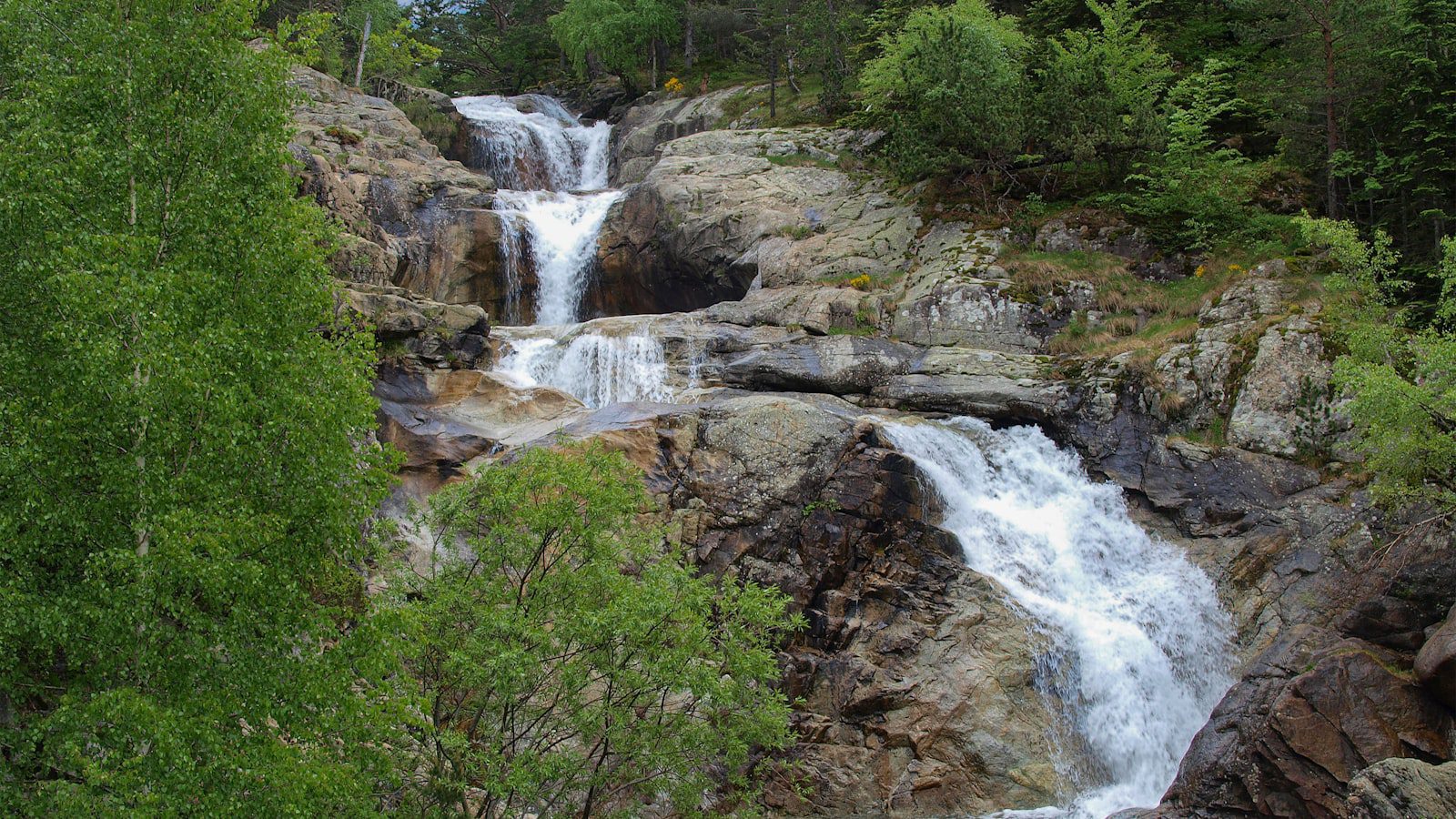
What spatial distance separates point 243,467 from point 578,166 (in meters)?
35.8

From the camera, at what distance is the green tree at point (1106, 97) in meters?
27.7

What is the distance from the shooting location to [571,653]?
10.9m

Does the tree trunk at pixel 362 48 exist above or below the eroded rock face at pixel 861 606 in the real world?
above

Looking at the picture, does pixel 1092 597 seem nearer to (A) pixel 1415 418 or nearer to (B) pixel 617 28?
(A) pixel 1415 418

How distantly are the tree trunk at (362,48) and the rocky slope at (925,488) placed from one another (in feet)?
46.2

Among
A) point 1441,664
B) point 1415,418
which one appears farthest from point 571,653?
point 1415,418

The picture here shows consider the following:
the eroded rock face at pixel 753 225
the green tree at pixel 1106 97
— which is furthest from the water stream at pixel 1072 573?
the green tree at pixel 1106 97

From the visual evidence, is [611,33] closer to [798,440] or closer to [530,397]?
[530,397]

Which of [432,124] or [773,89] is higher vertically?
[773,89]

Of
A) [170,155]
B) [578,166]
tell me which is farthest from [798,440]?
[578,166]

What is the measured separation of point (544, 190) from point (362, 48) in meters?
12.8

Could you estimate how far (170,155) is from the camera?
10.7 metres

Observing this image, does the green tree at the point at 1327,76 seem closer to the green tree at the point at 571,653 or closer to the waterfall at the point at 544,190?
the green tree at the point at 571,653

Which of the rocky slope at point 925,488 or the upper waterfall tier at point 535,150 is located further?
the upper waterfall tier at point 535,150
